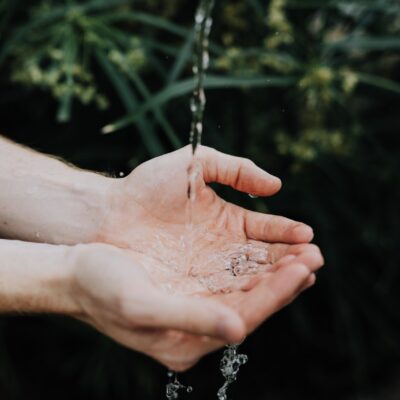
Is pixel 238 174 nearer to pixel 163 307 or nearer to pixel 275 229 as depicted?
pixel 275 229

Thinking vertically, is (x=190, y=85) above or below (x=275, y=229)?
above

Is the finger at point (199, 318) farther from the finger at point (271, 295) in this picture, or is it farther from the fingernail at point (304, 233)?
the fingernail at point (304, 233)

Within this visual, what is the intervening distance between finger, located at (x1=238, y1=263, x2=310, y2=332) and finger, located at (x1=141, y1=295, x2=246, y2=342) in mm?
58

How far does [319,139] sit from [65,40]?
0.67 m

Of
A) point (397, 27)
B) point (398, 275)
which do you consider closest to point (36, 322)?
point (398, 275)

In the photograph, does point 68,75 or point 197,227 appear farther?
point 68,75

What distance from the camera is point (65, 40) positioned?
140 cm

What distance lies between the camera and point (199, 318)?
73 centimetres

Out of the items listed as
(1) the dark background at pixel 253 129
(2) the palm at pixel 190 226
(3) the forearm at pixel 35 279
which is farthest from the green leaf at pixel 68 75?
(3) the forearm at pixel 35 279

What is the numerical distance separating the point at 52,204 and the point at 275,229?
0.46m

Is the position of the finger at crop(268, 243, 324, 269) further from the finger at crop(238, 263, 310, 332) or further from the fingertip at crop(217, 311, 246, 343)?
the fingertip at crop(217, 311, 246, 343)

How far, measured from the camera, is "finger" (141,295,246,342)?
0.72m

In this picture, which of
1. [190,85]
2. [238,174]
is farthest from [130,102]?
[238,174]

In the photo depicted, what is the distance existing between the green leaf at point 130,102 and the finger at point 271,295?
63 cm
